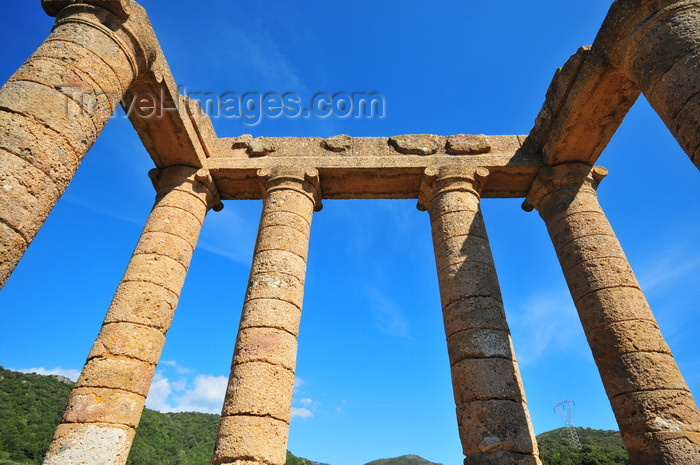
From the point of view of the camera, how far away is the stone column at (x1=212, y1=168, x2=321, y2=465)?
586cm

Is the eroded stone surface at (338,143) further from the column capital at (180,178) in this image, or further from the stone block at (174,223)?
the stone block at (174,223)

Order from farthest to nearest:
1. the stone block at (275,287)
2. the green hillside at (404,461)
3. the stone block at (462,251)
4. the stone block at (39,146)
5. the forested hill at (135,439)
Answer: the green hillside at (404,461) < the forested hill at (135,439) < the stone block at (462,251) < the stone block at (275,287) < the stone block at (39,146)

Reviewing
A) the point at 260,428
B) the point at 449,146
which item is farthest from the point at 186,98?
the point at 260,428

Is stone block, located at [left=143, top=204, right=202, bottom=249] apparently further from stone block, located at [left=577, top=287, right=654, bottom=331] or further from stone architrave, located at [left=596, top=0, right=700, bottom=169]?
stone architrave, located at [left=596, top=0, right=700, bottom=169]

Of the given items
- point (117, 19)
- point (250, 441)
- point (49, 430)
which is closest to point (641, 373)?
point (250, 441)

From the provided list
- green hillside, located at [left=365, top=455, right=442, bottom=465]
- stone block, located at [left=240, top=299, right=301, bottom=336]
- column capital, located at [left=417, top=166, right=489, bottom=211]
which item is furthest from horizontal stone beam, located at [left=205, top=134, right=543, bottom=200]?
→ green hillside, located at [left=365, top=455, right=442, bottom=465]

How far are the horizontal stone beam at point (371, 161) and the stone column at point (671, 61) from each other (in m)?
4.25

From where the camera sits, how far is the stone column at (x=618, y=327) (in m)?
6.14

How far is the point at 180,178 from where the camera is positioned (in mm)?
9594

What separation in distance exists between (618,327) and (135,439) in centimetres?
4467

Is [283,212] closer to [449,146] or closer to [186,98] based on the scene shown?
[186,98]

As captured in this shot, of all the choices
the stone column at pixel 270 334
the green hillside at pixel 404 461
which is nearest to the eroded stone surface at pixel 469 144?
the stone column at pixel 270 334

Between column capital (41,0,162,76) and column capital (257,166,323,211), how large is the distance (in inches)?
140

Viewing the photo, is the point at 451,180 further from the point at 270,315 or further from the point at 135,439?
the point at 135,439
